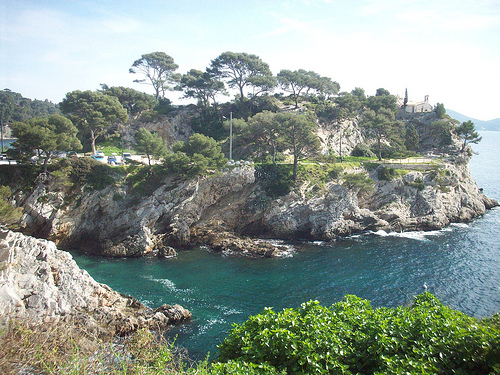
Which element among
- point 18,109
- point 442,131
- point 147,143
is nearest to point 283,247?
point 147,143

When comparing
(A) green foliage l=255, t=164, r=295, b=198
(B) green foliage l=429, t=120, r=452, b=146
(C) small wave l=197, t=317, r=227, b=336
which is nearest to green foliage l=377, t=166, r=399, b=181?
(A) green foliage l=255, t=164, r=295, b=198

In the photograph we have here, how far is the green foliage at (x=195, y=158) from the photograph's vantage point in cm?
4522

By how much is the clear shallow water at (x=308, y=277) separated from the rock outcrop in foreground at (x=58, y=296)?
247cm

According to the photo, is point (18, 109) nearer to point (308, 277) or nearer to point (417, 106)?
point (308, 277)

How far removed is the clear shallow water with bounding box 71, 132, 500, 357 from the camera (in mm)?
28188

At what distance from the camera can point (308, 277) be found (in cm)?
3422

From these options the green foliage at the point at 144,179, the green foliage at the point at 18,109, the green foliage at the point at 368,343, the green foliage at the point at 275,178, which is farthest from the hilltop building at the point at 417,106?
the green foliage at the point at 18,109

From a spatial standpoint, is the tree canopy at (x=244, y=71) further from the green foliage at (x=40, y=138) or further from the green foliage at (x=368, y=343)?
the green foliage at (x=368, y=343)

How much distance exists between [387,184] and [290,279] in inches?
1197

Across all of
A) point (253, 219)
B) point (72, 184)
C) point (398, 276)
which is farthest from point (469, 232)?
point (72, 184)

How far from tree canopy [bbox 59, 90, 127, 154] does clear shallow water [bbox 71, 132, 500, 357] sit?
2458cm

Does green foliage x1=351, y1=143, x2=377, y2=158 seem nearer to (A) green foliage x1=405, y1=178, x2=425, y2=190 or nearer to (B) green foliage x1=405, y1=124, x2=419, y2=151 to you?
(B) green foliage x1=405, y1=124, x2=419, y2=151

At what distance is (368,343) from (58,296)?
21640 millimetres

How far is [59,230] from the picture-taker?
4053 cm
